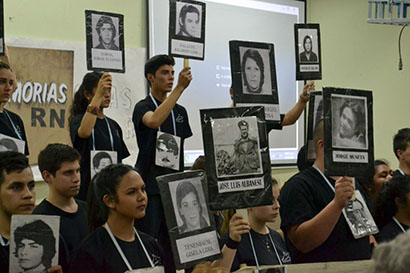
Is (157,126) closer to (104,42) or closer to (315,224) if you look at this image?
(104,42)

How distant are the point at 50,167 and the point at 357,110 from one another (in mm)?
1415

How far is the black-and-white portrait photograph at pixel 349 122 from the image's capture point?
274 cm

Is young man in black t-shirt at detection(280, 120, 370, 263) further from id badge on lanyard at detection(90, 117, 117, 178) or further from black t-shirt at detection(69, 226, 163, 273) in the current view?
id badge on lanyard at detection(90, 117, 117, 178)

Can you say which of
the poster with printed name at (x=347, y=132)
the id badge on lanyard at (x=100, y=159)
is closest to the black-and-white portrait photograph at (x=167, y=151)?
the id badge on lanyard at (x=100, y=159)

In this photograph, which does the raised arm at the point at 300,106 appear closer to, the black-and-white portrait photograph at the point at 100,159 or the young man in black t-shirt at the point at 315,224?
the young man in black t-shirt at the point at 315,224

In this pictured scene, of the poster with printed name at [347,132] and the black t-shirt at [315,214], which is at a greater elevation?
the poster with printed name at [347,132]

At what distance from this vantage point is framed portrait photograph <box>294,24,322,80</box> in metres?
3.52

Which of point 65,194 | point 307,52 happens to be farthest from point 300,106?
point 65,194

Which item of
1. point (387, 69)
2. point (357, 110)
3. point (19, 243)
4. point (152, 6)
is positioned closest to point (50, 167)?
point (19, 243)

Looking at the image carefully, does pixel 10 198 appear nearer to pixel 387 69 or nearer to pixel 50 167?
pixel 50 167

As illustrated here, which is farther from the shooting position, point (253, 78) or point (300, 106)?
point (300, 106)

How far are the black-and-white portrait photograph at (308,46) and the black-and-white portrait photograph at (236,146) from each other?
1188mm

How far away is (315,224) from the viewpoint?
2.69 m

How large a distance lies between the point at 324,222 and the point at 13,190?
3.98 feet
